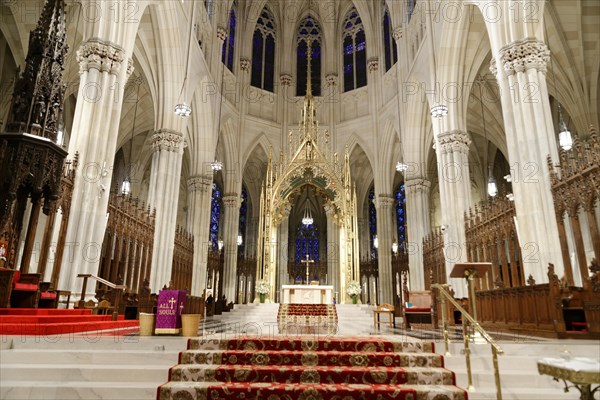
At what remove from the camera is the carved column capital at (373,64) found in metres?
23.3

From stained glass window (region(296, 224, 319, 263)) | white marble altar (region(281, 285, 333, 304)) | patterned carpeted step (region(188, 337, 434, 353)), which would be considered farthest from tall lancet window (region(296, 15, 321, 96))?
patterned carpeted step (region(188, 337, 434, 353))

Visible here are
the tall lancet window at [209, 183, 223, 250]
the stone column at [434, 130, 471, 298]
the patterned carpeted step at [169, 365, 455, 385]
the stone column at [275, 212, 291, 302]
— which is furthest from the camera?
the tall lancet window at [209, 183, 223, 250]

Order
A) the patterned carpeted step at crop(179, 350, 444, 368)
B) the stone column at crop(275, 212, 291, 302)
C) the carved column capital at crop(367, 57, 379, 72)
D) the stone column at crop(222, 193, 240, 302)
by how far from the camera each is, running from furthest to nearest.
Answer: the stone column at crop(275, 212, 291, 302) < the carved column capital at crop(367, 57, 379, 72) < the stone column at crop(222, 193, 240, 302) < the patterned carpeted step at crop(179, 350, 444, 368)

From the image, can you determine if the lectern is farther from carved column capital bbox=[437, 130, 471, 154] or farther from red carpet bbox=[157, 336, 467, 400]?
carved column capital bbox=[437, 130, 471, 154]

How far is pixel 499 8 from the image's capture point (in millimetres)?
10352

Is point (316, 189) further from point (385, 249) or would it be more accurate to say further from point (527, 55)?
point (527, 55)

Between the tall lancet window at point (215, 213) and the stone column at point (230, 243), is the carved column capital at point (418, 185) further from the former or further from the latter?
the tall lancet window at point (215, 213)

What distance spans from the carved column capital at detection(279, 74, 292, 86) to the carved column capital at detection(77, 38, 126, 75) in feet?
51.4

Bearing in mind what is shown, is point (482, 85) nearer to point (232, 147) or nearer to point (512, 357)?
point (232, 147)

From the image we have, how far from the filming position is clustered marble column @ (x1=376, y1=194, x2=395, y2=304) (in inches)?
826

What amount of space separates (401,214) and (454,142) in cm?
1101

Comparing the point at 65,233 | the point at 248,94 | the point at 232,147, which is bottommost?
the point at 65,233

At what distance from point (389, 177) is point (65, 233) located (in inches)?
665

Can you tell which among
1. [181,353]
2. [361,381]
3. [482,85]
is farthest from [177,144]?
[482,85]
